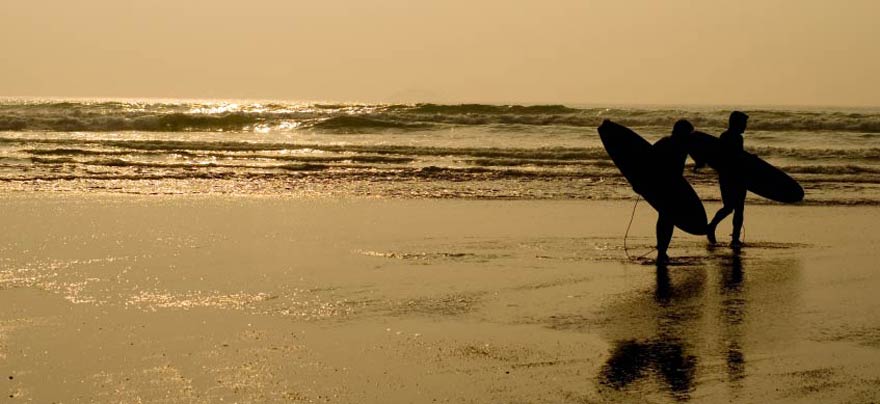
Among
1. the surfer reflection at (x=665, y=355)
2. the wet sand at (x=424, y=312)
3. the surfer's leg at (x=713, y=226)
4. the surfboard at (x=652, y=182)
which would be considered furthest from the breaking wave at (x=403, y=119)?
the surfer reflection at (x=665, y=355)

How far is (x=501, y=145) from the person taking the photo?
30.9 m

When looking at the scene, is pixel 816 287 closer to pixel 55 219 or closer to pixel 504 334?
pixel 504 334

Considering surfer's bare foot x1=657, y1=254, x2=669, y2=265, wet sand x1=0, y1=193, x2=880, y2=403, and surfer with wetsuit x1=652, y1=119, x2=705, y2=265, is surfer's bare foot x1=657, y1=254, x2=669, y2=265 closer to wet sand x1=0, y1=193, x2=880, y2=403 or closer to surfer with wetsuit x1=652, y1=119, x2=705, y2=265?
surfer with wetsuit x1=652, y1=119, x2=705, y2=265

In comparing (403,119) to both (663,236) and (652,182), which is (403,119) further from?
(663,236)

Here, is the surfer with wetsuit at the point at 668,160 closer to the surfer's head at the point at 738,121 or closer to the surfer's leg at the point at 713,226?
the surfer's leg at the point at 713,226

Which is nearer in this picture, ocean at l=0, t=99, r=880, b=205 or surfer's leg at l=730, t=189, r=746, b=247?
surfer's leg at l=730, t=189, r=746, b=247

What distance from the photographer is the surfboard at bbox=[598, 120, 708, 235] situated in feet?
36.1

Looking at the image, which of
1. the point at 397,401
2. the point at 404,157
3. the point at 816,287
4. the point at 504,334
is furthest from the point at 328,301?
the point at 404,157

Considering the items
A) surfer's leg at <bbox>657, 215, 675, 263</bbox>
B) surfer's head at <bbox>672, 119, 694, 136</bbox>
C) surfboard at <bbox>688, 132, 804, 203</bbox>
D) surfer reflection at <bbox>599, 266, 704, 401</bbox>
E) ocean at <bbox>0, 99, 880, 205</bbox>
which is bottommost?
ocean at <bbox>0, 99, 880, 205</bbox>

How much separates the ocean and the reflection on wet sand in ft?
23.0

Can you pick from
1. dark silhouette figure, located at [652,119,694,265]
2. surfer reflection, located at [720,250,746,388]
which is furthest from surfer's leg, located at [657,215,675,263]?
surfer reflection, located at [720,250,746,388]

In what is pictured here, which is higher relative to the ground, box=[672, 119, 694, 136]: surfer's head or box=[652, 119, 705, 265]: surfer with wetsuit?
box=[672, 119, 694, 136]: surfer's head

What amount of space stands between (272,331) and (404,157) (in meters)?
19.0

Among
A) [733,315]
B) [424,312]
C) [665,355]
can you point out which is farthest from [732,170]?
[665,355]
